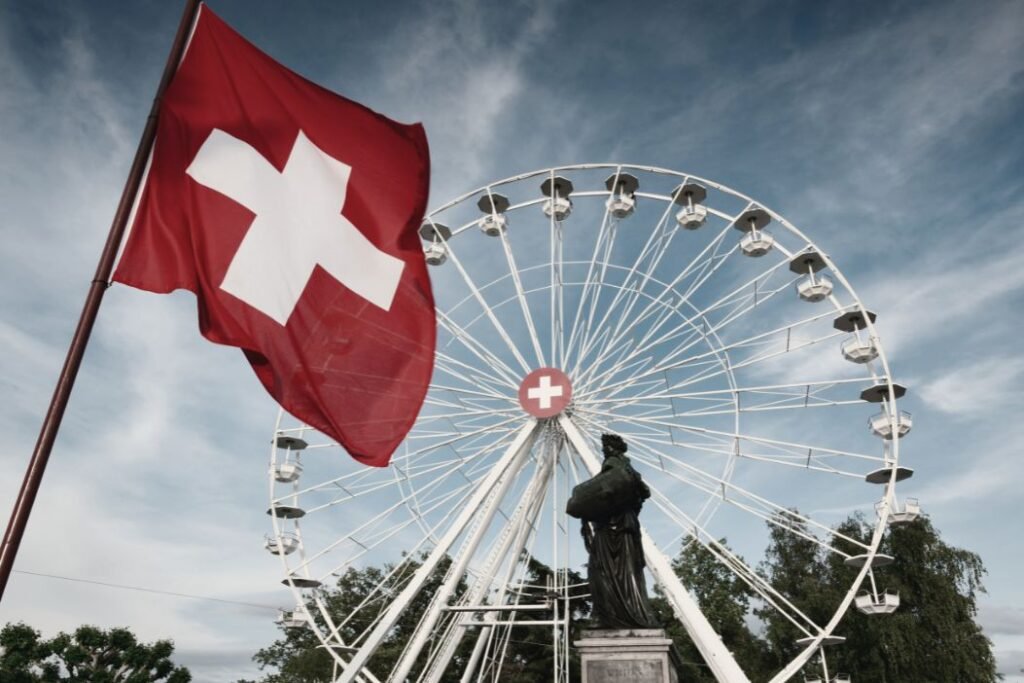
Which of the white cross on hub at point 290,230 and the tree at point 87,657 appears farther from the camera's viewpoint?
the tree at point 87,657

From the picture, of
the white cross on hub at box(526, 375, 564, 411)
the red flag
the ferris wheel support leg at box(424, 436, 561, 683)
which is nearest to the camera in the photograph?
the red flag

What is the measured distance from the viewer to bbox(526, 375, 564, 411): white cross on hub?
1691 centimetres

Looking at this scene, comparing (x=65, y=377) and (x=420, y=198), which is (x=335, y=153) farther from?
(x=65, y=377)

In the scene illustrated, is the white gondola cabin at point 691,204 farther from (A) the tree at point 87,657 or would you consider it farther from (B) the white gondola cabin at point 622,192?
(A) the tree at point 87,657

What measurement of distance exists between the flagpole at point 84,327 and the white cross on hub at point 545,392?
12.6 metres

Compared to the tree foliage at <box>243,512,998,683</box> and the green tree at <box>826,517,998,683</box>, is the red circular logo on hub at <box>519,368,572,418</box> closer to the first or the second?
the tree foliage at <box>243,512,998,683</box>

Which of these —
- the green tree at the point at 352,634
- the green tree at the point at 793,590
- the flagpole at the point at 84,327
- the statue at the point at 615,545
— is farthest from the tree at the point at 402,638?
the flagpole at the point at 84,327

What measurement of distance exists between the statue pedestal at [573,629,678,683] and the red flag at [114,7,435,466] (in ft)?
14.2

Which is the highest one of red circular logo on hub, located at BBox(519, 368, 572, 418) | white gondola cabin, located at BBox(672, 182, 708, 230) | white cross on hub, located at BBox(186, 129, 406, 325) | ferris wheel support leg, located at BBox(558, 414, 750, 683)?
white gondola cabin, located at BBox(672, 182, 708, 230)

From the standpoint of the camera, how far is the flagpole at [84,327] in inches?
138

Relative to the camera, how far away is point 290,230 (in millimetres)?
5453

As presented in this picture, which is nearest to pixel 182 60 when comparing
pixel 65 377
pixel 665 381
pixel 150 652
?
pixel 65 377

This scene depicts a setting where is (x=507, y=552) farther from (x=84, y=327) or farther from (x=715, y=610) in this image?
(x=715, y=610)

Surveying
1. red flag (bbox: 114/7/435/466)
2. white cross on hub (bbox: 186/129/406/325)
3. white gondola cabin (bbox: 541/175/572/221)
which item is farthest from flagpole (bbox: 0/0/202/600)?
white gondola cabin (bbox: 541/175/572/221)
